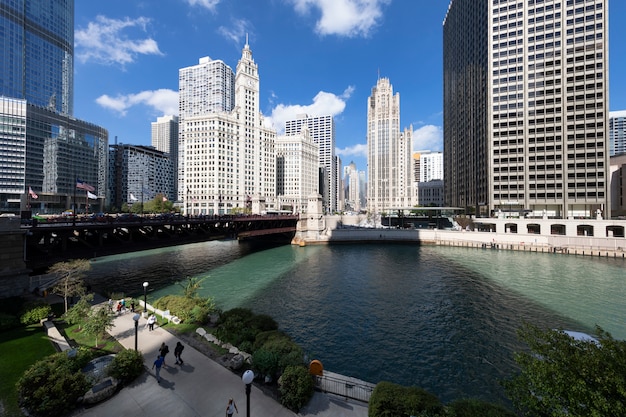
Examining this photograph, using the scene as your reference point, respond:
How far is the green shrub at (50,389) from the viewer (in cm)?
1162

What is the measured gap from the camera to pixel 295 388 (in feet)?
40.8

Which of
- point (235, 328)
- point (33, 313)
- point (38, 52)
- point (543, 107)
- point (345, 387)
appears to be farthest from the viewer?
point (38, 52)

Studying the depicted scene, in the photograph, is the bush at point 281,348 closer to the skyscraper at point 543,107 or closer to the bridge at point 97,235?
the bridge at point 97,235

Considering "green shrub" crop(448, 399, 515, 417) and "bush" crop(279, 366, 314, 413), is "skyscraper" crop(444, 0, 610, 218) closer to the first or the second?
"green shrub" crop(448, 399, 515, 417)

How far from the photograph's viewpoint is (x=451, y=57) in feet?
510

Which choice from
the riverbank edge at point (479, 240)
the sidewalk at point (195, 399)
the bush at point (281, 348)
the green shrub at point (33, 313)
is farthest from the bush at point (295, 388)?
Answer: the riverbank edge at point (479, 240)

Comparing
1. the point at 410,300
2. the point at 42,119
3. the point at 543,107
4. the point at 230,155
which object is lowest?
the point at 410,300

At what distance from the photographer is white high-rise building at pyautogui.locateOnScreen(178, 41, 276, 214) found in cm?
13600

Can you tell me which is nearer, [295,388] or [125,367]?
[295,388]

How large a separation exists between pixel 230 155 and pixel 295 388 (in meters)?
141

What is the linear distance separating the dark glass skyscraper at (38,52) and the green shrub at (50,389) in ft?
625

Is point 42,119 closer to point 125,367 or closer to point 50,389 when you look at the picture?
point 125,367

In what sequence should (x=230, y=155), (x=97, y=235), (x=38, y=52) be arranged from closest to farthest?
(x=97, y=235) < (x=230, y=155) < (x=38, y=52)

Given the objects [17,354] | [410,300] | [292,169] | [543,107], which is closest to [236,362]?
[17,354]
